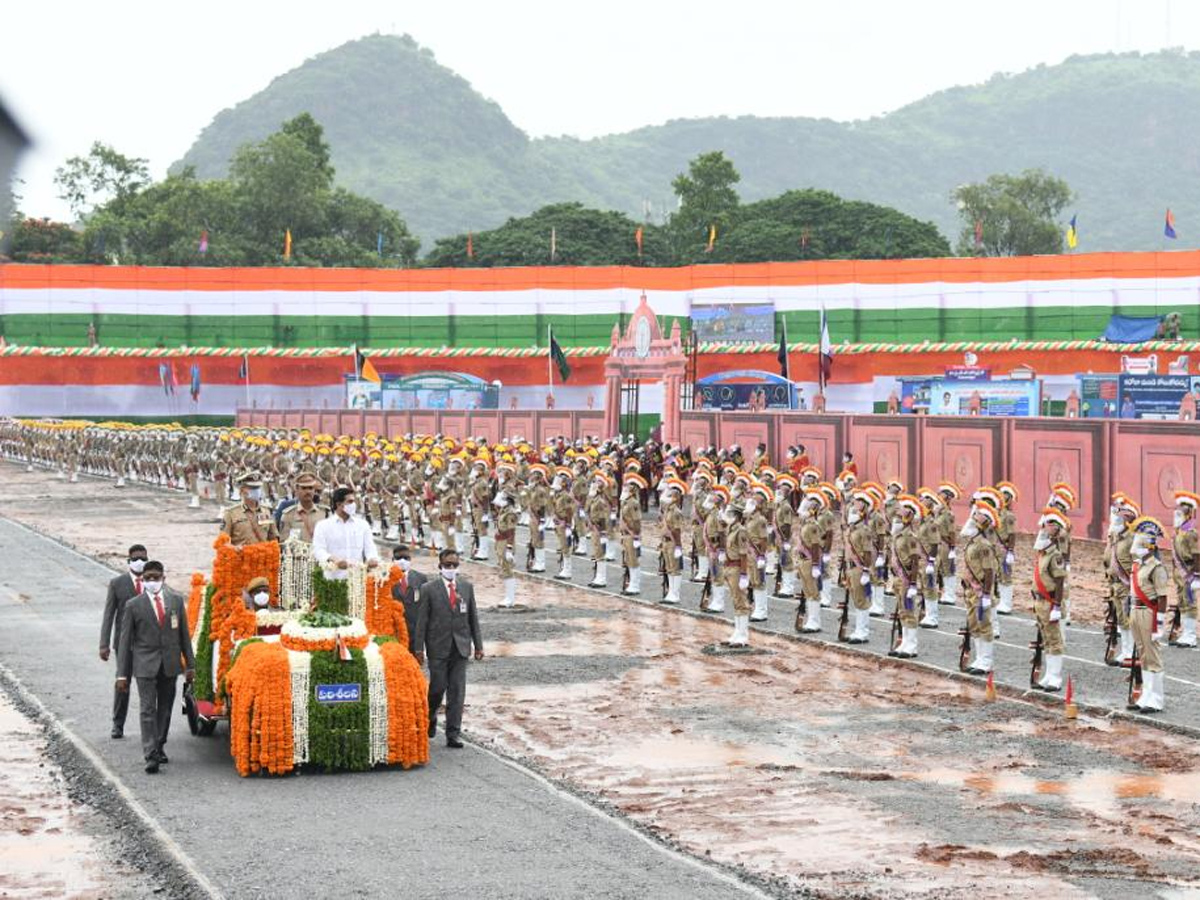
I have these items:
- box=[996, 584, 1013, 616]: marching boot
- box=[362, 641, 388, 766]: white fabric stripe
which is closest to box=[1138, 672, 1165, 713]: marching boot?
box=[362, 641, 388, 766]: white fabric stripe

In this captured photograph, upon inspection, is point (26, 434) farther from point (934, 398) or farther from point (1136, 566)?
point (1136, 566)

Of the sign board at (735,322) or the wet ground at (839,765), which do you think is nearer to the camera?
the wet ground at (839,765)

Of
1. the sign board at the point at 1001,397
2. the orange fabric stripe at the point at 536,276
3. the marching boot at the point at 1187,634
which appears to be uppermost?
the orange fabric stripe at the point at 536,276

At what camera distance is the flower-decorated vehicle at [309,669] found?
13844mm

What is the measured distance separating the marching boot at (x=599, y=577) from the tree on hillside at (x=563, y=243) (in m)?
80.2

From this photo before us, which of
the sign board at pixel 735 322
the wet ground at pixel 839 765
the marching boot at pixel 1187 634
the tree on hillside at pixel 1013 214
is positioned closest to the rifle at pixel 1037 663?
the wet ground at pixel 839 765

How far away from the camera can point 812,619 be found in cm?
2339

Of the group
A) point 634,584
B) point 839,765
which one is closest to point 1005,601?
point 634,584

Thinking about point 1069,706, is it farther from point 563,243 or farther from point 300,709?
point 563,243

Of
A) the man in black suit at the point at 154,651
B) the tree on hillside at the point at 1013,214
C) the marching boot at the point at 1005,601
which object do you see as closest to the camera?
the man in black suit at the point at 154,651

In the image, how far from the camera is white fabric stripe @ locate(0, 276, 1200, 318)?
8062 cm

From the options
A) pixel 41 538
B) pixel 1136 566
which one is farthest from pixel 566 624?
pixel 41 538

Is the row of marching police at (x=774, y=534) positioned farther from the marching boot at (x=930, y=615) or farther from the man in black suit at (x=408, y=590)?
the man in black suit at (x=408, y=590)

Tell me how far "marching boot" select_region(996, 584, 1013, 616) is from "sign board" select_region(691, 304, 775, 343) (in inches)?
2233
